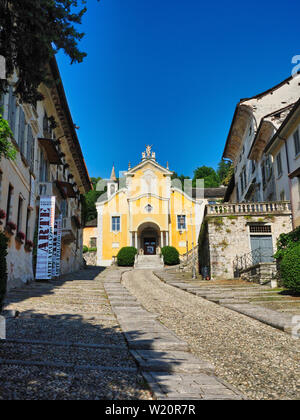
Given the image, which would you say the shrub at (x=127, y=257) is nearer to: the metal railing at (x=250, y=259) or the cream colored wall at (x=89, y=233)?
the cream colored wall at (x=89, y=233)

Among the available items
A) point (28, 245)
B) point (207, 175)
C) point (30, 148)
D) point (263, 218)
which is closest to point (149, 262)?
point (263, 218)

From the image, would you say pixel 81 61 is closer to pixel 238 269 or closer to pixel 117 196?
pixel 238 269

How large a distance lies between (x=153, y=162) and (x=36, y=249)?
31257 millimetres

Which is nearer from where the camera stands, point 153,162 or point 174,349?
point 174,349

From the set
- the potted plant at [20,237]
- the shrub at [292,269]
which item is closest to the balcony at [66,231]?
the potted plant at [20,237]

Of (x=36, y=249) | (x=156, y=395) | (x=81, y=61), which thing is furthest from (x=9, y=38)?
(x=36, y=249)

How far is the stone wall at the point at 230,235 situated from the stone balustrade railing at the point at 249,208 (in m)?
0.24

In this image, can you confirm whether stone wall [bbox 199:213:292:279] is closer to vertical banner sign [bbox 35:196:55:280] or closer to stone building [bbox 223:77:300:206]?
stone building [bbox 223:77:300:206]

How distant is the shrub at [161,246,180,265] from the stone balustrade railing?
1796 cm

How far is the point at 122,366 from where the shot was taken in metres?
4.39

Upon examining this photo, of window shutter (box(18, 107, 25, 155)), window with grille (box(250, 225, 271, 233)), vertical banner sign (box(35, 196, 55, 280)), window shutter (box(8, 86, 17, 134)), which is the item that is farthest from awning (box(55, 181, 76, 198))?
window with grille (box(250, 225, 271, 233))

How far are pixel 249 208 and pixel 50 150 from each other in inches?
463

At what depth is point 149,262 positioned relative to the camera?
36.9m

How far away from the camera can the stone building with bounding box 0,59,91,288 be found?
41.0 feet
